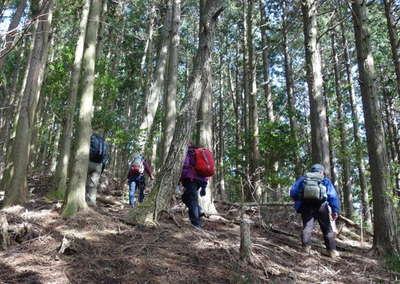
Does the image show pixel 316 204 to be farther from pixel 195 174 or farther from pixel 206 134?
pixel 206 134

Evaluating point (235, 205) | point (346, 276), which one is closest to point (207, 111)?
point (235, 205)

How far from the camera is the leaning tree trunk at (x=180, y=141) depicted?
5590mm

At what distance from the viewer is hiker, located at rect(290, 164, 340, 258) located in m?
6.07

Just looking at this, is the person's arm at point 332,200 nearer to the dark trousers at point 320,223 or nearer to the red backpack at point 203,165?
the dark trousers at point 320,223

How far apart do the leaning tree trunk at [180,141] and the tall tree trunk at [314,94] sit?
3528 millimetres

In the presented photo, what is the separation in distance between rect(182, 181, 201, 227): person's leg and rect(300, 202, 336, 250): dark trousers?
1.81m

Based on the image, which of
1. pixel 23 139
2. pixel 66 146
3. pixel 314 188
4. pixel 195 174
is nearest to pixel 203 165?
pixel 195 174

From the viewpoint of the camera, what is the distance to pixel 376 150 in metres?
6.77

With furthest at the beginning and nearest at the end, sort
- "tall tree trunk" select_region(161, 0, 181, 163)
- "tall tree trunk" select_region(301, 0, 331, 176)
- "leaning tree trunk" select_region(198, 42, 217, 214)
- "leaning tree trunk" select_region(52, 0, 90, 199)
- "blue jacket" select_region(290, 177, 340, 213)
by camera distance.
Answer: "tall tree trunk" select_region(161, 0, 181, 163)
"leaning tree trunk" select_region(52, 0, 90, 199)
"tall tree trunk" select_region(301, 0, 331, 176)
"leaning tree trunk" select_region(198, 42, 217, 214)
"blue jacket" select_region(290, 177, 340, 213)

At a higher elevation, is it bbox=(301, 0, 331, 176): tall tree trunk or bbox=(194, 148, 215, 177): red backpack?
bbox=(301, 0, 331, 176): tall tree trunk

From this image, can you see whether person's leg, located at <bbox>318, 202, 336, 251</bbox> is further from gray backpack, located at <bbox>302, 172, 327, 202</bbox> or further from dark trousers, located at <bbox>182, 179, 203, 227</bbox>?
dark trousers, located at <bbox>182, 179, 203, 227</bbox>

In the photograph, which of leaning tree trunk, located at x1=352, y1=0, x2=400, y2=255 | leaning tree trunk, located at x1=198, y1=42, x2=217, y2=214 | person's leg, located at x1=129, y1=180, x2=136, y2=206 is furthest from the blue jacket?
person's leg, located at x1=129, y1=180, x2=136, y2=206

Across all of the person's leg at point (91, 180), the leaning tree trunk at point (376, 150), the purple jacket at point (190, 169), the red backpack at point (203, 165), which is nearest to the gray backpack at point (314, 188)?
the leaning tree trunk at point (376, 150)

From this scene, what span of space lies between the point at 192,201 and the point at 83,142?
217 cm
